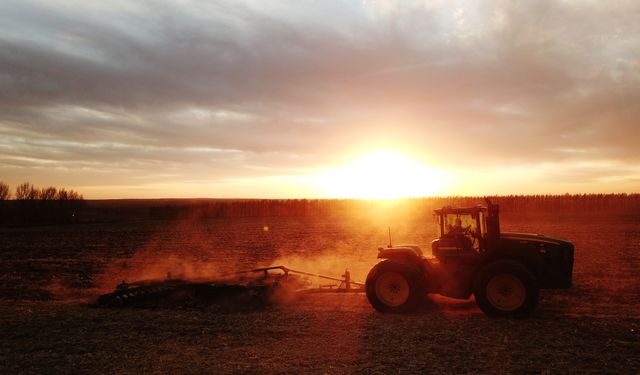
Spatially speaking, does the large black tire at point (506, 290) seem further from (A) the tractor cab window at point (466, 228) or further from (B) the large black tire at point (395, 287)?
(B) the large black tire at point (395, 287)

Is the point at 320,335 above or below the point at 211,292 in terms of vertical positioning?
below

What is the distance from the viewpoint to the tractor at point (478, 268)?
1049 cm

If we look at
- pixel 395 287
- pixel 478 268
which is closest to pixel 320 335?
pixel 395 287

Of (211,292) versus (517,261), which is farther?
(211,292)

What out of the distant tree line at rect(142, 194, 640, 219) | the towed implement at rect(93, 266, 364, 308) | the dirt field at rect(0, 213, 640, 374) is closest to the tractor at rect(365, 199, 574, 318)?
the dirt field at rect(0, 213, 640, 374)

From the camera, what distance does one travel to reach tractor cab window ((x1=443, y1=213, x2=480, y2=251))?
11156 mm

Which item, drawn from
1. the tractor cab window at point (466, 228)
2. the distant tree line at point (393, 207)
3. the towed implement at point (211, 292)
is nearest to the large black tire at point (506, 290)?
the tractor cab window at point (466, 228)

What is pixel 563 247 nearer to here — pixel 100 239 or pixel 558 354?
pixel 558 354

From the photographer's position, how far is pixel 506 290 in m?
10.6

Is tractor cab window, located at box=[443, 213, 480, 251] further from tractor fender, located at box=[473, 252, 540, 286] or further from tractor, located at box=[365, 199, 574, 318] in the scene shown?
tractor fender, located at box=[473, 252, 540, 286]

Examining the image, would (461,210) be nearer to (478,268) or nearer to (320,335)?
(478,268)

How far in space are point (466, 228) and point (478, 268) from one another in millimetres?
962

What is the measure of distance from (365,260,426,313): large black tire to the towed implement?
1753mm

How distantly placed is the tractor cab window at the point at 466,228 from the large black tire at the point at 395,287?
1271 mm
